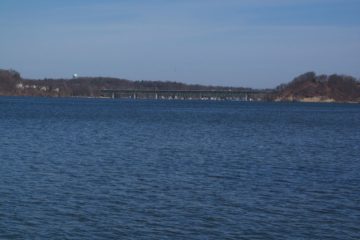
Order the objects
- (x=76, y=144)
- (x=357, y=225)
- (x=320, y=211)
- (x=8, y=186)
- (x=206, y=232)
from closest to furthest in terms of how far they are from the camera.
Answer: (x=206, y=232)
(x=357, y=225)
(x=320, y=211)
(x=8, y=186)
(x=76, y=144)

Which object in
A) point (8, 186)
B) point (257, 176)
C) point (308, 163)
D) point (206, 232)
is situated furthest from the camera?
point (308, 163)

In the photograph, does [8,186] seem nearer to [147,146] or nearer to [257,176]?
[257,176]

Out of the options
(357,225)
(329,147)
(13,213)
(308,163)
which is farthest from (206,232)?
(329,147)

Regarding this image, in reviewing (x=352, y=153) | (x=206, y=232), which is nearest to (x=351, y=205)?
(x=206, y=232)

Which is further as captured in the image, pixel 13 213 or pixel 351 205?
pixel 351 205

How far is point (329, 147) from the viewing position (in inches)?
1976

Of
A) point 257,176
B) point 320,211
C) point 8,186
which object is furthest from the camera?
point 257,176

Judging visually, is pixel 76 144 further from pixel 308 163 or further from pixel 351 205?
pixel 351 205

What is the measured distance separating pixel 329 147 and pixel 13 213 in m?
34.1

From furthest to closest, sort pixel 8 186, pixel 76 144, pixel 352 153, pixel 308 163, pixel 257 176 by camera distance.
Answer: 1. pixel 76 144
2. pixel 352 153
3. pixel 308 163
4. pixel 257 176
5. pixel 8 186

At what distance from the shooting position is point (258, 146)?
49.8 meters

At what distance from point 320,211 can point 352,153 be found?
23394mm

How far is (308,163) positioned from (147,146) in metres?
14.2

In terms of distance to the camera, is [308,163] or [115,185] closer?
[115,185]
